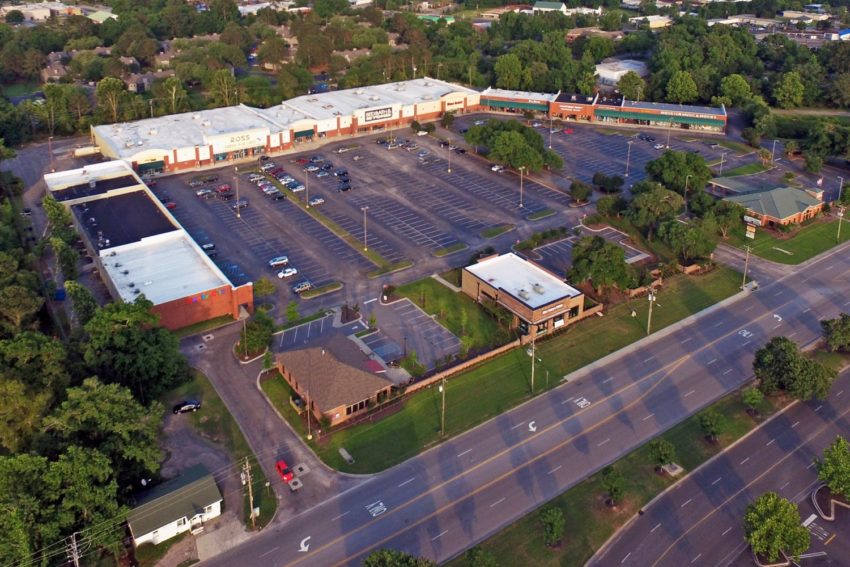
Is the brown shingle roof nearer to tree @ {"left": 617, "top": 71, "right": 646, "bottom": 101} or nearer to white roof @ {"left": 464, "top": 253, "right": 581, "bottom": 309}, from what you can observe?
white roof @ {"left": 464, "top": 253, "right": 581, "bottom": 309}

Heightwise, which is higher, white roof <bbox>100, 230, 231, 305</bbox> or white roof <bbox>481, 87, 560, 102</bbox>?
white roof <bbox>481, 87, 560, 102</bbox>

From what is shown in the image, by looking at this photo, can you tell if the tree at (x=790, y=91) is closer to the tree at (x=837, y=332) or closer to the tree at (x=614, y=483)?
the tree at (x=837, y=332)

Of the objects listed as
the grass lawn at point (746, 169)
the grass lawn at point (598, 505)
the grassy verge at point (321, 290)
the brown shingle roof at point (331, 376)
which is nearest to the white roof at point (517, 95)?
the grass lawn at point (746, 169)

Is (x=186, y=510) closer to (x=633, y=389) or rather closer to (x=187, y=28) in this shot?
(x=633, y=389)

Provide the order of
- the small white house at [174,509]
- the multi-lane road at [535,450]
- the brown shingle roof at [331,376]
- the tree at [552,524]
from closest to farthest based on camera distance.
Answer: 1. the tree at [552,524]
2. the small white house at [174,509]
3. the multi-lane road at [535,450]
4. the brown shingle roof at [331,376]

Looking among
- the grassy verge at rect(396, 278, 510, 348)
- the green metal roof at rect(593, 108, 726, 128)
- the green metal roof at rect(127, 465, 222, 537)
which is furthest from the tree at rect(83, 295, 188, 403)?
the green metal roof at rect(593, 108, 726, 128)

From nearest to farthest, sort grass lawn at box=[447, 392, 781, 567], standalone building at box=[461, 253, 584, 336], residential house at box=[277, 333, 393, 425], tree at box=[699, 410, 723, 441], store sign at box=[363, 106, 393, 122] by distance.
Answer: grass lawn at box=[447, 392, 781, 567]
tree at box=[699, 410, 723, 441]
residential house at box=[277, 333, 393, 425]
standalone building at box=[461, 253, 584, 336]
store sign at box=[363, 106, 393, 122]
